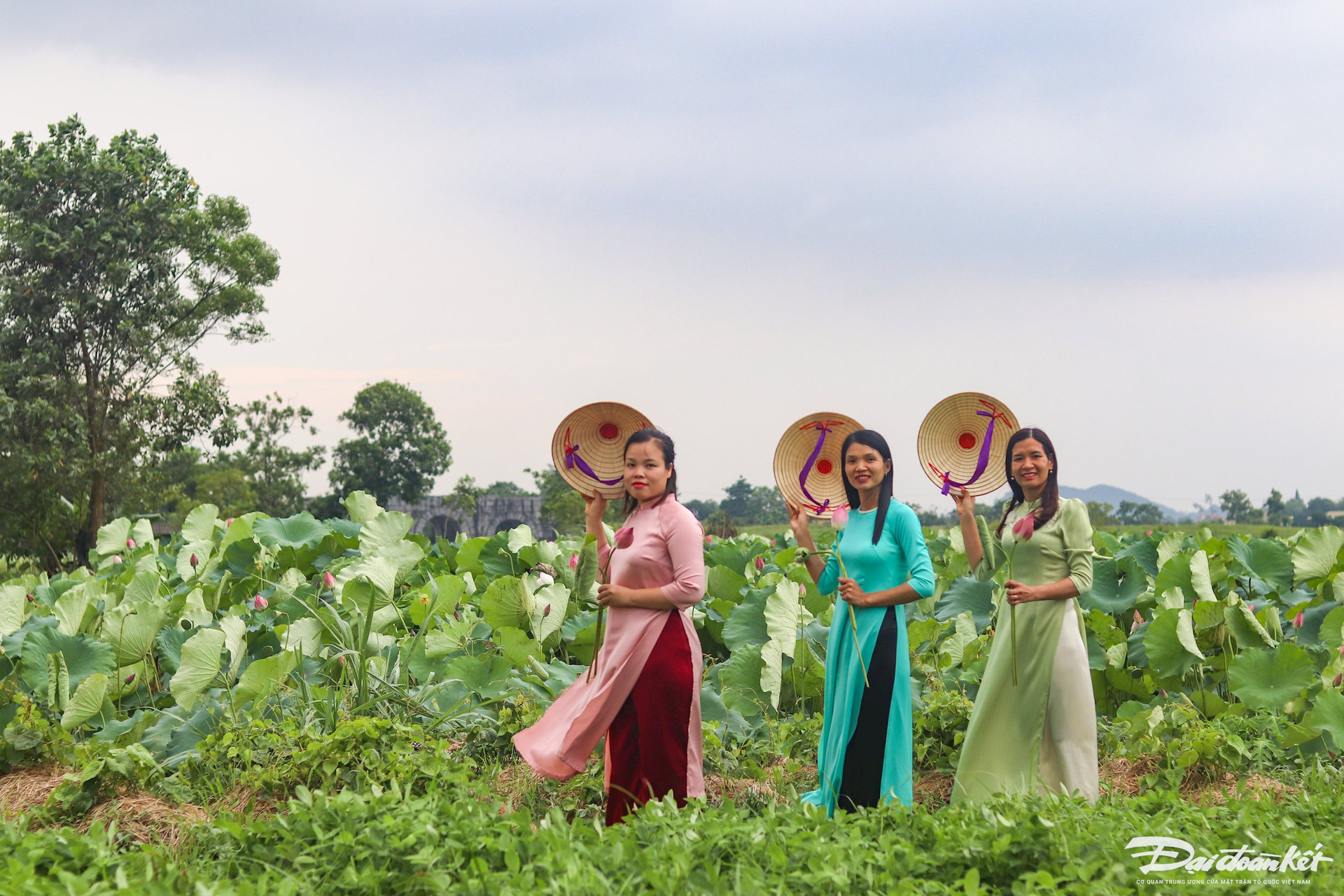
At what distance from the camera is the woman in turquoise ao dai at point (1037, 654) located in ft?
12.5

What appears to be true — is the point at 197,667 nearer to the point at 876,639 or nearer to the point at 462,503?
the point at 876,639

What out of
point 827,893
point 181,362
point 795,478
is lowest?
point 827,893

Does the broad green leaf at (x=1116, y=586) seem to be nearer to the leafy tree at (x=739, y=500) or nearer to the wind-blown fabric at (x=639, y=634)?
A: the wind-blown fabric at (x=639, y=634)

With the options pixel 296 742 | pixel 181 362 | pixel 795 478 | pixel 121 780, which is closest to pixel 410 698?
pixel 296 742

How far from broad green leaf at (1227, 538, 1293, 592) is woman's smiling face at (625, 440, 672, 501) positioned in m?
4.77

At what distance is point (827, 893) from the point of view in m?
2.52

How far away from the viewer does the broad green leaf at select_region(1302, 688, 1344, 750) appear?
14.9 ft

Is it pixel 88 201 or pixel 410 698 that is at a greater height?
pixel 88 201

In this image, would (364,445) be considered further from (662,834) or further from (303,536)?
(662,834)

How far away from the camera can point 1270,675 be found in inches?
201

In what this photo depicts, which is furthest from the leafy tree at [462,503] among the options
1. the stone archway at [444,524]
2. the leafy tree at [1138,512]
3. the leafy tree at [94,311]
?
the leafy tree at [1138,512]

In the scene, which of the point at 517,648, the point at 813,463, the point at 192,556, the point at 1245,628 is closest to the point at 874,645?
the point at 813,463

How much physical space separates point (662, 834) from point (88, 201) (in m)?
25.2

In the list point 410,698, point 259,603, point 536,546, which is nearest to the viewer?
point 410,698
